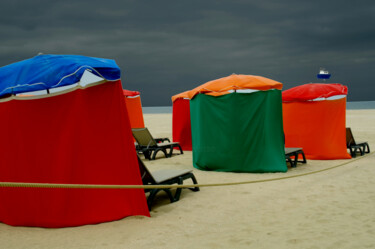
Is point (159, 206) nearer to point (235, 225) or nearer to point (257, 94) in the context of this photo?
point (235, 225)

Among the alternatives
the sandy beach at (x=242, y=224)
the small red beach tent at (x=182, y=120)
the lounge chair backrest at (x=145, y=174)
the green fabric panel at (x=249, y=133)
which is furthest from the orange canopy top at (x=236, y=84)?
the small red beach tent at (x=182, y=120)

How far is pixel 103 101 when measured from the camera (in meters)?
4.61

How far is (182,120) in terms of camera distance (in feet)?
43.4

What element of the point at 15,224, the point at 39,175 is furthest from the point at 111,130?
the point at 15,224

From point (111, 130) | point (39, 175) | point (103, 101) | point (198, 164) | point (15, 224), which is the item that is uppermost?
point (103, 101)

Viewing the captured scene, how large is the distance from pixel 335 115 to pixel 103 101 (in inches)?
298

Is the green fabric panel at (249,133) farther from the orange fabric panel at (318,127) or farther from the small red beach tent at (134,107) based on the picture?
the small red beach tent at (134,107)

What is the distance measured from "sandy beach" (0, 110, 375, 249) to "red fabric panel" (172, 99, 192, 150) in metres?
6.56

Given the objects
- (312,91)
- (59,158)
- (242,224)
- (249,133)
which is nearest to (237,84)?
(249,133)

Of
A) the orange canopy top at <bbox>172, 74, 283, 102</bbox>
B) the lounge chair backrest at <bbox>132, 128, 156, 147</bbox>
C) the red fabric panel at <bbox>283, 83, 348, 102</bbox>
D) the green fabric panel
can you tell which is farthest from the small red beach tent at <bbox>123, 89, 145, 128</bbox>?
the green fabric panel

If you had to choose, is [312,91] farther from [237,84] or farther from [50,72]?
[50,72]

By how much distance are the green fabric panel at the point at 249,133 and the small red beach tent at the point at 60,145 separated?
4242 mm

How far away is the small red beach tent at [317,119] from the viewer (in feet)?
32.3

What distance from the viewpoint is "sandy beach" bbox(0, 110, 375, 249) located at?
3871 millimetres
